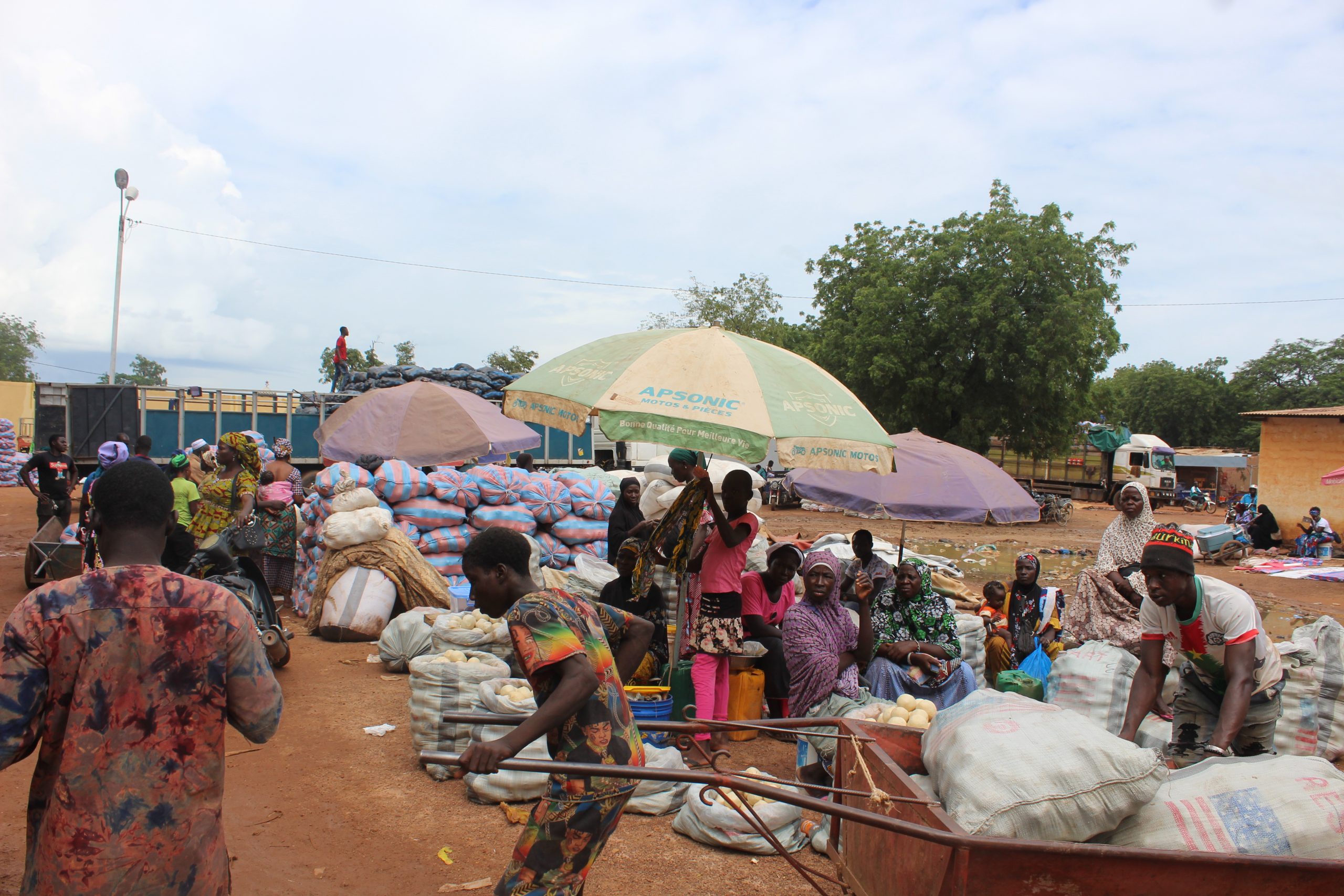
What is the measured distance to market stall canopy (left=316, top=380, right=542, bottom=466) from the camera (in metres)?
9.25

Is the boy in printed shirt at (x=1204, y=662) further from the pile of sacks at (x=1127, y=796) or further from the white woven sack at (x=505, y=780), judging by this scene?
the white woven sack at (x=505, y=780)

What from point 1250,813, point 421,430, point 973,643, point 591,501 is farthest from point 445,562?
point 1250,813

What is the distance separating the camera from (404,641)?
678cm

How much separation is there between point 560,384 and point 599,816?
300 centimetres

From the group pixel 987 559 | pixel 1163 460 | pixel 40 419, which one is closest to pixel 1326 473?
pixel 987 559

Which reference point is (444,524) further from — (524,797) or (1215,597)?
(1215,597)

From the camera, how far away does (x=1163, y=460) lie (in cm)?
3284

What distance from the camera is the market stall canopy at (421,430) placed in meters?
9.25

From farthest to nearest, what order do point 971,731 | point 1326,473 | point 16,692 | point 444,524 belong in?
point 1326,473
point 444,524
point 971,731
point 16,692

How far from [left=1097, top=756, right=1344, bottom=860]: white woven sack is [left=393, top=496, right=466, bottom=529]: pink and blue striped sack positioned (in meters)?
7.35

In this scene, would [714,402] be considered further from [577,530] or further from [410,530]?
[577,530]

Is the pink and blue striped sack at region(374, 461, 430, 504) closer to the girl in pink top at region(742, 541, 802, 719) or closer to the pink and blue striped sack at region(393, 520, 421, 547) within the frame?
the pink and blue striped sack at region(393, 520, 421, 547)

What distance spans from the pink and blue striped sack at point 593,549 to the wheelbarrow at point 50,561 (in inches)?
193

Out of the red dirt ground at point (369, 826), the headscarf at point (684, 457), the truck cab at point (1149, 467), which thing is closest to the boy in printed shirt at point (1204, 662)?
the red dirt ground at point (369, 826)
